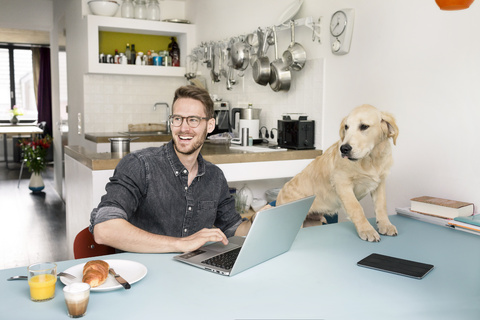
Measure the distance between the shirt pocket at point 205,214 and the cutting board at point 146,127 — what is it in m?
3.23

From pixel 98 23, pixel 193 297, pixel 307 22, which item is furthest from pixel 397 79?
pixel 98 23

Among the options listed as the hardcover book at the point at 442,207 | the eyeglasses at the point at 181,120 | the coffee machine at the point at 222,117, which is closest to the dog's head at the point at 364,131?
the hardcover book at the point at 442,207

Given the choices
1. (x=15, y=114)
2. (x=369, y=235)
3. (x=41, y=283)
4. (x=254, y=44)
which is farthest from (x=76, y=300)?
(x=15, y=114)

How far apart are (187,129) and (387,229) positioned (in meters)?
0.91

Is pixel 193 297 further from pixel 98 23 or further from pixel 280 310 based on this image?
pixel 98 23

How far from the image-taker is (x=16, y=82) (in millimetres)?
10789

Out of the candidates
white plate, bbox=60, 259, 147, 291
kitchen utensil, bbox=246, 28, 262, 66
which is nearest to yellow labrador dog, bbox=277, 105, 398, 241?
white plate, bbox=60, 259, 147, 291

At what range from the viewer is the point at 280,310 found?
112 centimetres

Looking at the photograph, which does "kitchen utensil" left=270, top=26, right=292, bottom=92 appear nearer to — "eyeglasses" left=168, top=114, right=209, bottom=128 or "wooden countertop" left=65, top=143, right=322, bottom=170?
"wooden countertop" left=65, top=143, right=322, bottom=170

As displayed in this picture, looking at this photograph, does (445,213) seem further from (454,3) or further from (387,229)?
(454,3)

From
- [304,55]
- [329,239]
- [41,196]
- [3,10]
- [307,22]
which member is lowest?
[41,196]

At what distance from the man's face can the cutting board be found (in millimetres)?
3191

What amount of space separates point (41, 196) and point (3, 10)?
2570 mm

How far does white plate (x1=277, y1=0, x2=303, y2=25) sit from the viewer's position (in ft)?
10.6
